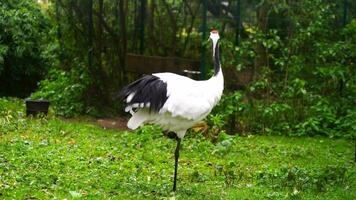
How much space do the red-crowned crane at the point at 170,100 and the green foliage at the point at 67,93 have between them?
5.25 metres

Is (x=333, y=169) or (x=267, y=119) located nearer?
(x=333, y=169)

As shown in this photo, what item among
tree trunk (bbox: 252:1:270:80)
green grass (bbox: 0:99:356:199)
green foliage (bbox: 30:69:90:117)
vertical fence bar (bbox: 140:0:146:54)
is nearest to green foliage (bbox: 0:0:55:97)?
green foliage (bbox: 30:69:90:117)

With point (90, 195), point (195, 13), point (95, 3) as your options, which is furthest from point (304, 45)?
point (90, 195)

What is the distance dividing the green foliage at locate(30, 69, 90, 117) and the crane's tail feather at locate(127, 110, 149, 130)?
517cm

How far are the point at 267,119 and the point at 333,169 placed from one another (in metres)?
3.53

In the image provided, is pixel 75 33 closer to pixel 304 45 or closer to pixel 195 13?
pixel 195 13

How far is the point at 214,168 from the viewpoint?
841 centimetres

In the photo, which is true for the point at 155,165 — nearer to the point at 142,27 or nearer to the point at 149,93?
the point at 149,93

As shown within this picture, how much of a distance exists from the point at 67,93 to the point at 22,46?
2128mm

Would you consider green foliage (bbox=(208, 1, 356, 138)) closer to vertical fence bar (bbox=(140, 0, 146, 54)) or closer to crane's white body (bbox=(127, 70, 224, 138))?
vertical fence bar (bbox=(140, 0, 146, 54))

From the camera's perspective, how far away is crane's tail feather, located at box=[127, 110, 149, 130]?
279 inches

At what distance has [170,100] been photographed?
691 cm

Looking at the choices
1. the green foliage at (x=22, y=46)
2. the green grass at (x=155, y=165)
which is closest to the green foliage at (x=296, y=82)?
the green grass at (x=155, y=165)

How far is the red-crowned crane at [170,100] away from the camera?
688 centimetres
